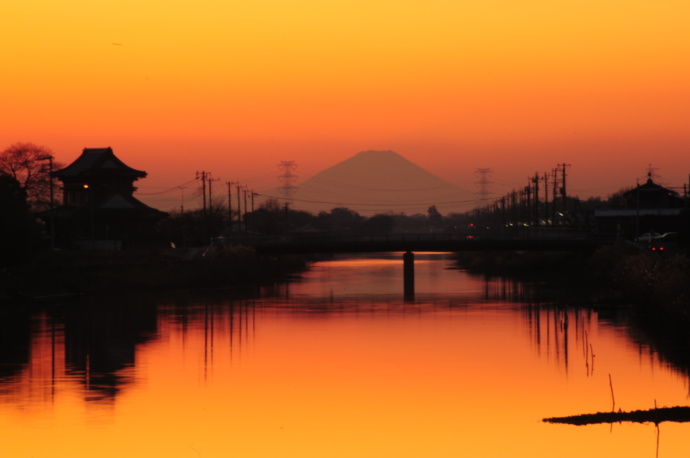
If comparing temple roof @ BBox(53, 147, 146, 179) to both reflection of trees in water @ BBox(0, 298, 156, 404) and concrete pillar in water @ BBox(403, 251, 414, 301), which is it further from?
reflection of trees in water @ BBox(0, 298, 156, 404)

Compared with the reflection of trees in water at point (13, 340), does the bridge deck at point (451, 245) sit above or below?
above

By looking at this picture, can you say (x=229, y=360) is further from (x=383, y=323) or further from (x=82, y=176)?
(x=82, y=176)

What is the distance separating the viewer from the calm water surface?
114 ft

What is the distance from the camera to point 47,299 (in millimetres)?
90938

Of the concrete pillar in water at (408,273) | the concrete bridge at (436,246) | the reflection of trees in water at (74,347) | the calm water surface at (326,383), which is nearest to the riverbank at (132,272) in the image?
the concrete bridge at (436,246)

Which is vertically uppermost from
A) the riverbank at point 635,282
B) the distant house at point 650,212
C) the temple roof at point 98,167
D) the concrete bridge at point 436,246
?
the temple roof at point 98,167

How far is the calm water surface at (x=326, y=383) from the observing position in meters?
34.6

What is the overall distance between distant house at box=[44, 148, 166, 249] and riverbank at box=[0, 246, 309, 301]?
881 centimetres

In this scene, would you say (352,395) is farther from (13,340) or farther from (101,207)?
(101,207)

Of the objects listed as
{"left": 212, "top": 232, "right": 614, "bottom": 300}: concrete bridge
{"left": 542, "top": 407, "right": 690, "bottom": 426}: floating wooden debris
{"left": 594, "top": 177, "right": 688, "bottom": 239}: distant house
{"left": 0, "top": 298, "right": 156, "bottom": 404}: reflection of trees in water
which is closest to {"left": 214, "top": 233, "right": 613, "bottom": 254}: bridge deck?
{"left": 212, "top": 232, "right": 614, "bottom": 300}: concrete bridge

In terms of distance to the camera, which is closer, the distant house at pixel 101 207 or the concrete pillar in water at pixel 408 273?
the concrete pillar in water at pixel 408 273

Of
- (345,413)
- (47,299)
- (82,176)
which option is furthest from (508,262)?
(345,413)

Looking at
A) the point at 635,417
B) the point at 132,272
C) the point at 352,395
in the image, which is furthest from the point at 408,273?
the point at 635,417

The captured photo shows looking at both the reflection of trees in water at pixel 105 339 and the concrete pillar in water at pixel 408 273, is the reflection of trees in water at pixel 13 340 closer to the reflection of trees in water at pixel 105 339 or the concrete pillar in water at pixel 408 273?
the reflection of trees in water at pixel 105 339
